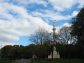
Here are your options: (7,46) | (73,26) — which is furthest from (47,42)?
(7,46)

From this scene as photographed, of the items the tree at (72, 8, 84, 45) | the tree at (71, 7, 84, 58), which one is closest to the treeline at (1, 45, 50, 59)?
the tree at (71, 7, 84, 58)

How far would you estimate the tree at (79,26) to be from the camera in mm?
74175

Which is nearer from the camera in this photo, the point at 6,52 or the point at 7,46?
the point at 6,52

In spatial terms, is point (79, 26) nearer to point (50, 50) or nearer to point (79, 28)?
point (79, 28)

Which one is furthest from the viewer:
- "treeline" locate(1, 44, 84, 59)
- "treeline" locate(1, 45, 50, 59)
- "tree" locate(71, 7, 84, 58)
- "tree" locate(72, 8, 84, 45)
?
"treeline" locate(1, 45, 50, 59)

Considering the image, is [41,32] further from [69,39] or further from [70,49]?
[70,49]

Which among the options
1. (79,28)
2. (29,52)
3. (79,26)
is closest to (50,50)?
(79,28)

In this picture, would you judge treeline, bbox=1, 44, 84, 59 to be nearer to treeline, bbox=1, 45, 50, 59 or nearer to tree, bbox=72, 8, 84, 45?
treeline, bbox=1, 45, 50, 59

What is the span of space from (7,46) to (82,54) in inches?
2175

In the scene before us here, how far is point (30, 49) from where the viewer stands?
97125 millimetres

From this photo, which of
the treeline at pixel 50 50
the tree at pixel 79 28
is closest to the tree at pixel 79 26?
the tree at pixel 79 28

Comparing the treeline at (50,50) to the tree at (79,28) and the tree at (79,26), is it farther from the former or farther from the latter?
the tree at (79,26)

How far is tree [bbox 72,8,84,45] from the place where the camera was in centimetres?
7418

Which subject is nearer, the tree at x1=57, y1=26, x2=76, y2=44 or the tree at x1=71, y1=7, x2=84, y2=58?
the tree at x1=71, y1=7, x2=84, y2=58
